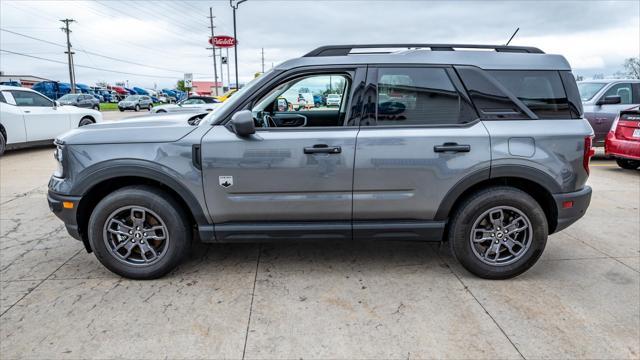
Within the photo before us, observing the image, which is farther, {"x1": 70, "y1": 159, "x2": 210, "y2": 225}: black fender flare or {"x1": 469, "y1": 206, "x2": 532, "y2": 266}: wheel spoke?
{"x1": 469, "y1": 206, "x2": 532, "y2": 266}: wheel spoke

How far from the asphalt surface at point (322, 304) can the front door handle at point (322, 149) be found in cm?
107

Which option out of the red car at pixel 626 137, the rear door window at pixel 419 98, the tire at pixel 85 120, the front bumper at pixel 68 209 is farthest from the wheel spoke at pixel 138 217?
the tire at pixel 85 120

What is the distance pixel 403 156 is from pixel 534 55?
139cm

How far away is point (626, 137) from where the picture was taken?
317 inches

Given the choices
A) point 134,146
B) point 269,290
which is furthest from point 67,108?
point 269,290

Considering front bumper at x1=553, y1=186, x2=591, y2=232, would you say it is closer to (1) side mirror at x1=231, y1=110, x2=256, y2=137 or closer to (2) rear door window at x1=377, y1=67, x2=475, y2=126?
(2) rear door window at x1=377, y1=67, x2=475, y2=126

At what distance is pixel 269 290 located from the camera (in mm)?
3441

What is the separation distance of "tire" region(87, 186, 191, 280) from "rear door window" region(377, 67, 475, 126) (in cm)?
185

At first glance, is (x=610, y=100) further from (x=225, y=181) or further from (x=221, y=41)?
(x=221, y=41)

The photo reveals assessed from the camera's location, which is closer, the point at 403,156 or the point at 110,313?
the point at 110,313

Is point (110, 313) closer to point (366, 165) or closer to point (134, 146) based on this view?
point (134, 146)

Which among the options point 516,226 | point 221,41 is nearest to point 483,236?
point 516,226

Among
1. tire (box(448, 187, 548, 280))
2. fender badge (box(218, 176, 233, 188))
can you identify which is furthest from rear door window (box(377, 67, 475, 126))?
fender badge (box(218, 176, 233, 188))

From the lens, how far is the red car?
7840 mm
